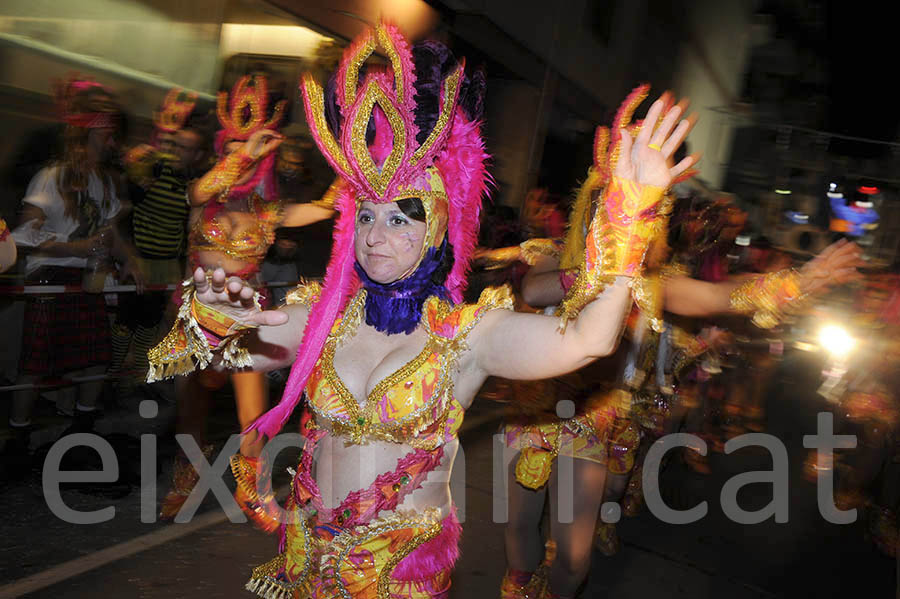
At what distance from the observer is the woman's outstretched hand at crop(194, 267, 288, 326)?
1.95 meters

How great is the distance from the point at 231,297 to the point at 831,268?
2.35 meters

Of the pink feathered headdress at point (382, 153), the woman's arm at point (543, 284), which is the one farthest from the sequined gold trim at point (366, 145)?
the woman's arm at point (543, 284)

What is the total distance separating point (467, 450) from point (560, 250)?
3.30m

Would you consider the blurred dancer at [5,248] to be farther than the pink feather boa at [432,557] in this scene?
Yes

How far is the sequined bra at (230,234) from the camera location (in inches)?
165

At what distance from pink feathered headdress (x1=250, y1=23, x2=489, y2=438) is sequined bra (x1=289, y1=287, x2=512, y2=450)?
0.36 feet

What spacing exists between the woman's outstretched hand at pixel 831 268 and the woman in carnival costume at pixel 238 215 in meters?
2.36

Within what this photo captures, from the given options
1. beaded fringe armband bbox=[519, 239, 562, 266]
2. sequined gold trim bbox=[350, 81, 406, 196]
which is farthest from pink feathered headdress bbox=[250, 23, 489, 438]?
beaded fringe armband bbox=[519, 239, 562, 266]

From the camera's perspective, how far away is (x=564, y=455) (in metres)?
3.40

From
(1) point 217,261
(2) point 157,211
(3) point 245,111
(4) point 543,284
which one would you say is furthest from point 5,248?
(2) point 157,211

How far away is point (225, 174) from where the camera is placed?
423 centimetres

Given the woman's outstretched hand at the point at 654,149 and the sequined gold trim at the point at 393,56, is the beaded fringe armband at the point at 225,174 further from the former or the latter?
the woman's outstretched hand at the point at 654,149

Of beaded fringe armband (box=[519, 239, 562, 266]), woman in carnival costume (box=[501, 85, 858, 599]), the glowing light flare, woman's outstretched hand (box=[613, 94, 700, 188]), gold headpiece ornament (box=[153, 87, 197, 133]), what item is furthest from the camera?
the glowing light flare

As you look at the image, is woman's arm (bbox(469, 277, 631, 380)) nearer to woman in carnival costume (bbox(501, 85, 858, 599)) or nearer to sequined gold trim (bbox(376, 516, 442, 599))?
sequined gold trim (bbox(376, 516, 442, 599))
